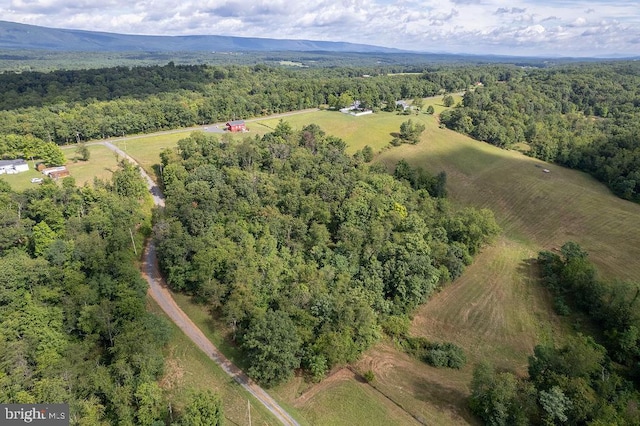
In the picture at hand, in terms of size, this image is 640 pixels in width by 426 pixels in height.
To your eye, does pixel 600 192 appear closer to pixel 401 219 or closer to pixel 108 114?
pixel 401 219

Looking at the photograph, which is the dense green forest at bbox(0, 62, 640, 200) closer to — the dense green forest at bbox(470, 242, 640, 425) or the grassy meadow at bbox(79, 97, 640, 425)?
the grassy meadow at bbox(79, 97, 640, 425)

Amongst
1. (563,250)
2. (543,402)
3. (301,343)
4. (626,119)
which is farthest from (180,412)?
(626,119)

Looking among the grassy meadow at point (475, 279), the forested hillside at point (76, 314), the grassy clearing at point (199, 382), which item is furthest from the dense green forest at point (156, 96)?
the grassy clearing at point (199, 382)

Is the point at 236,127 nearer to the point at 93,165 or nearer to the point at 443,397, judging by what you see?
the point at 93,165

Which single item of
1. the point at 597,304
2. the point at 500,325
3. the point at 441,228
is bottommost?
the point at 500,325

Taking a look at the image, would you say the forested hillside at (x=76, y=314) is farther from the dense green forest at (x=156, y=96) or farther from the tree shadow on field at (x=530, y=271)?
the dense green forest at (x=156, y=96)

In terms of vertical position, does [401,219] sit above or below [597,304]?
Result: above
